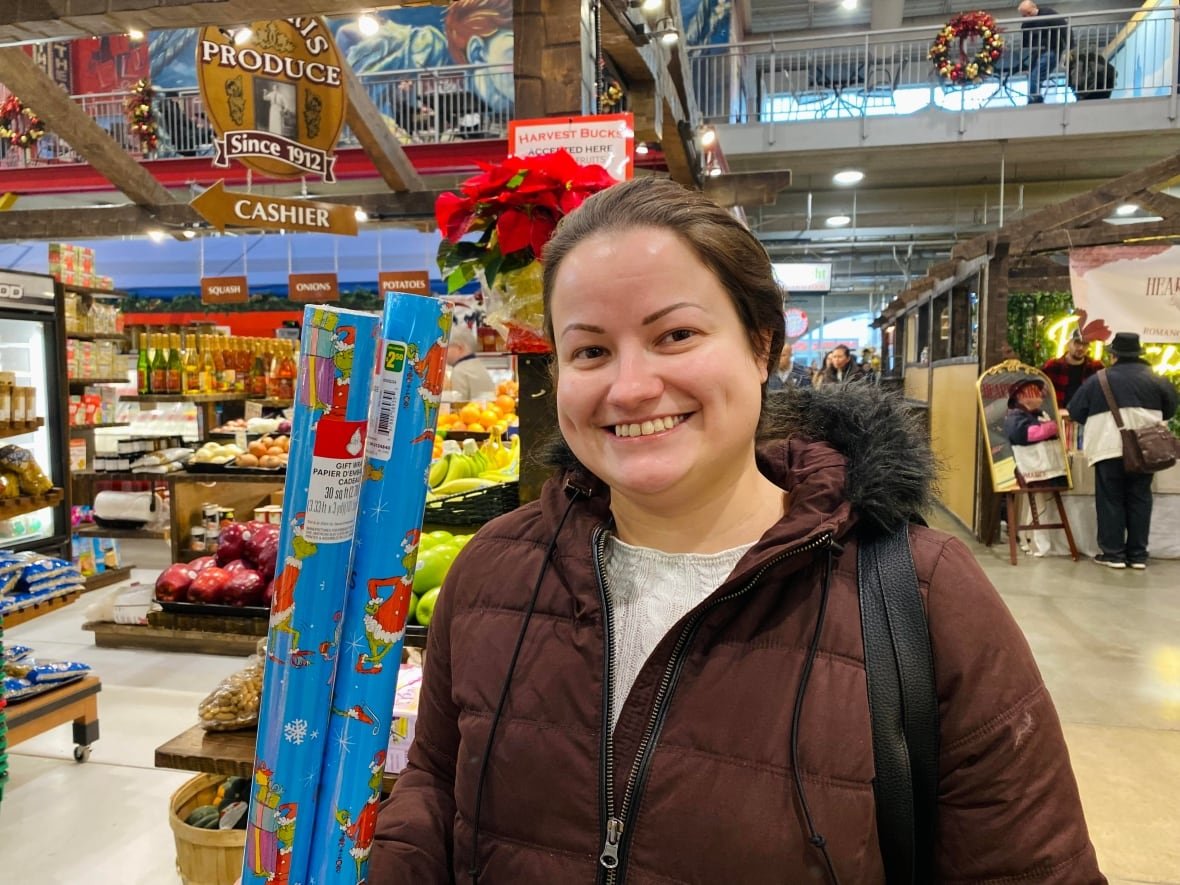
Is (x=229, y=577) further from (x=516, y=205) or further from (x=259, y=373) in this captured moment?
(x=259, y=373)

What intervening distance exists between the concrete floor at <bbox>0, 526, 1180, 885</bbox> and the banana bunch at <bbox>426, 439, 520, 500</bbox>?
4.84 feet

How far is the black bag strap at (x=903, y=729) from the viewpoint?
0.92 m

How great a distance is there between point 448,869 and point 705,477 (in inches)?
25.5

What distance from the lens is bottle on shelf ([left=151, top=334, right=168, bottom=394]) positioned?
22.2ft

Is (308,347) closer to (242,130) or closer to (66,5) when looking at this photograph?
(66,5)

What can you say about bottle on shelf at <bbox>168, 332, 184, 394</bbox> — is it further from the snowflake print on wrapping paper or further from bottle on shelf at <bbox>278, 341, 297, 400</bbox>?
the snowflake print on wrapping paper

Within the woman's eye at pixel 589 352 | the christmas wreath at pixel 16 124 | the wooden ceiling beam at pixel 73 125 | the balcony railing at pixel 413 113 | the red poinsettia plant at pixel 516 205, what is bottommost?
the woman's eye at pixel 589 352

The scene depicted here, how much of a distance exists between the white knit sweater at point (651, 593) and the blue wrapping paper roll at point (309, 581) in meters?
0.38

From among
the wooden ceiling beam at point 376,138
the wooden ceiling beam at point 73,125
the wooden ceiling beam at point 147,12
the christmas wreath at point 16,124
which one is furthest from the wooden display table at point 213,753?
the christmas wreath at point 16,124

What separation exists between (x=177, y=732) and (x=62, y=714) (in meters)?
0.43

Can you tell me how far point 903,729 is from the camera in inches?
36.5

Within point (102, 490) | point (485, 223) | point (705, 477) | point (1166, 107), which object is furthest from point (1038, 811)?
point (1166, 107)

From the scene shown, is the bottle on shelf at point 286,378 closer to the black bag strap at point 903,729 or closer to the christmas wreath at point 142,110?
the christmas wreath at point 142,110

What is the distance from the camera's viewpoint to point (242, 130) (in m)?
4.80
